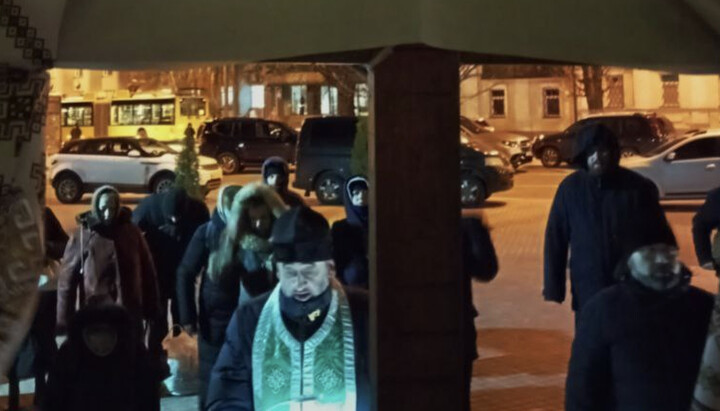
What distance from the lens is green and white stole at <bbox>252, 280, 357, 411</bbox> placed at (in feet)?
10.5

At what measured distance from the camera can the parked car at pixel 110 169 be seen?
23188 mm

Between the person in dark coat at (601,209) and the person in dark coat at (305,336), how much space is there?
2.35 m

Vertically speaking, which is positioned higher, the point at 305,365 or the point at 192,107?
the point at 192,107

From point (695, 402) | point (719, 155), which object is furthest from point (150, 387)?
point (719, 155)

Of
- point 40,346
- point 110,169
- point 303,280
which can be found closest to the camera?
point 303,280

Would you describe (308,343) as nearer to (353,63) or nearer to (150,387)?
(353,63)

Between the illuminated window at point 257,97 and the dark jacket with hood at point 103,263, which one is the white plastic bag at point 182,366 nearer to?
the dark jacket with hood at point 103,263

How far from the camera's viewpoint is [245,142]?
29391mm

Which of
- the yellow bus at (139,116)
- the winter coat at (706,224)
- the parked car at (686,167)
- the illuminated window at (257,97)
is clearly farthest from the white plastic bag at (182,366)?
the illuminated window at (257,97)

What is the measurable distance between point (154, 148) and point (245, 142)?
5.71 m

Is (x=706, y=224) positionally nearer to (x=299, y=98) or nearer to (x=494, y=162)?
(x=494, y=162)

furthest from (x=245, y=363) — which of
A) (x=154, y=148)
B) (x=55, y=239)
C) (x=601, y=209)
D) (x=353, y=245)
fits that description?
(x=154, y=148)

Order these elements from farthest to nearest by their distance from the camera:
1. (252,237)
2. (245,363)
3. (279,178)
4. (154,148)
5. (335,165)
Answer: (154,148) < (335,165) < (279,178) < (252,237) < (245,363)

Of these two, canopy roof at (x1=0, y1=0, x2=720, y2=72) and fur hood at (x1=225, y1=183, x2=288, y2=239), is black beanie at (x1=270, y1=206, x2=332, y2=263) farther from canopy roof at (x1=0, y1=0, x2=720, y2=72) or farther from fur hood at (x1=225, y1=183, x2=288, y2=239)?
fur hood at (x1=225, y1=183, x2=288, y2=239)
